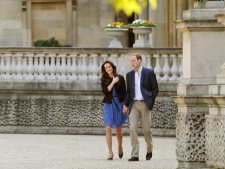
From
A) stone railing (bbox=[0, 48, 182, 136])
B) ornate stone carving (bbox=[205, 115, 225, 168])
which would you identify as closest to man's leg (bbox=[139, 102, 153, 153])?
ornate stone carving (bbox=[205, 115, 225, 168])

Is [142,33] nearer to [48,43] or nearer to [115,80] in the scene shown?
[115,80]

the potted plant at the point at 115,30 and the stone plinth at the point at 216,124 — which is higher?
the potted plant at the point at 115,30

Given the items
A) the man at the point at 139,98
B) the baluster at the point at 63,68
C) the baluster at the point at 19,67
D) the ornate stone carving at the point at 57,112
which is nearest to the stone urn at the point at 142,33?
the ornate stone carving at the point at 57,112

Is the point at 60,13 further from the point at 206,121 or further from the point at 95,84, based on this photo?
the point at 206,121

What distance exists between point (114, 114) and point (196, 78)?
170 inches

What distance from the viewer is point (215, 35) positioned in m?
19.4

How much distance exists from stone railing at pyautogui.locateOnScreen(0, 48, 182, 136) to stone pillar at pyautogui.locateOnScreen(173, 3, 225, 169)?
10470 millimetres

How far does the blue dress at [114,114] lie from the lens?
23.2m

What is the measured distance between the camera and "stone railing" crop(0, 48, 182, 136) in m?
30.1

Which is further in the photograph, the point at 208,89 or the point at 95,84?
the point at 95,84

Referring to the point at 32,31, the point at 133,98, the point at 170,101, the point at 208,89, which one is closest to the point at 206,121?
the point at 208,89

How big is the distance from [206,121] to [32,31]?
86.8 feet

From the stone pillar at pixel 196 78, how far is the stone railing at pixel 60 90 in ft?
34.4

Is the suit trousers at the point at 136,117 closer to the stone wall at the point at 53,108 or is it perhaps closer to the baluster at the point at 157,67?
the baluster at the point at 157,67
